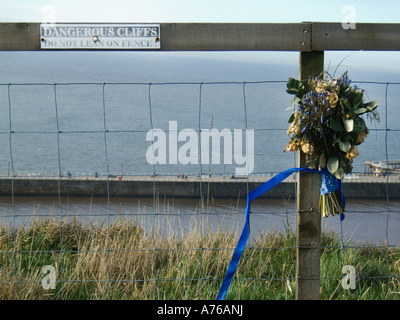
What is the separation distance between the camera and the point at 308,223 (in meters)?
3.68

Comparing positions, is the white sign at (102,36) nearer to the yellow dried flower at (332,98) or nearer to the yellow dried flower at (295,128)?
the yellow dried flower at (295,128)

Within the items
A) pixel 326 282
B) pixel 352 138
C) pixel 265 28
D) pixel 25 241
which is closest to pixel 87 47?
pixel 265 28

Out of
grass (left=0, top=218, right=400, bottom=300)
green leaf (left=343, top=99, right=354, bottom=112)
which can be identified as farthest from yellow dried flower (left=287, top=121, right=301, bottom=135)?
grass (left=0, top=218, right=400, bottom=300)

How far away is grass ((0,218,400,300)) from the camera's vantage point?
411 centimetres

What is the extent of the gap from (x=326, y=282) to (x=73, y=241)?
2.82m

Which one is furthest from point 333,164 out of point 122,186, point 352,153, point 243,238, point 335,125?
point 122,186

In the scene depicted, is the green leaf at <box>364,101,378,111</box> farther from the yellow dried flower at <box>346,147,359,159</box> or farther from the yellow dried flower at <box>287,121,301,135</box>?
the yellow dried flower at <box>287,121,301,135</box>

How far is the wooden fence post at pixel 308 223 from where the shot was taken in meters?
3.58

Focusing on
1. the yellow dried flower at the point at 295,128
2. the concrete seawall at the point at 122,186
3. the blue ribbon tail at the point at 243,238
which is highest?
the yellow dried flower at the point at 295,128

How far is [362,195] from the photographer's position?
1314 inches

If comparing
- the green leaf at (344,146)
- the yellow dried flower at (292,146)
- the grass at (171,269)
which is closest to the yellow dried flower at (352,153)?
the green leaf at (344,146)

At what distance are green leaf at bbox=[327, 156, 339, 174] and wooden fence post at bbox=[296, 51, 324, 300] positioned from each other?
0.14 meters

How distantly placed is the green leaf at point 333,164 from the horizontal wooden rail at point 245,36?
66cm
